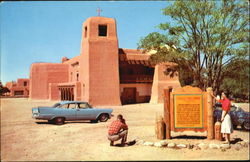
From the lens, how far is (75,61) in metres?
35.3

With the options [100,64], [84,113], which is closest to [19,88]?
[100,64]

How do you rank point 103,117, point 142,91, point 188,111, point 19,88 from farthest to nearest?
point 19,88 → point 142,91 → point 103,117 → point 188,111

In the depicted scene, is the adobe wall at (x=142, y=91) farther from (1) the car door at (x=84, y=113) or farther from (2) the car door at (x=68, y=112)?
(2) the car door at (x=68, y=112)

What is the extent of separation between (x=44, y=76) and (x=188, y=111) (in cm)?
3405

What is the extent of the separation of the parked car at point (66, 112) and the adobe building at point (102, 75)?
1417cm

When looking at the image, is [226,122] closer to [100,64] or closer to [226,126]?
[226,126]

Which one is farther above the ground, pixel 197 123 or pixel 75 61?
pixel 75 61

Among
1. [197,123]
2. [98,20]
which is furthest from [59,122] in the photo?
[98,20]

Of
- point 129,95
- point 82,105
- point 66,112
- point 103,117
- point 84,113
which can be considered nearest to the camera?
point 66,112

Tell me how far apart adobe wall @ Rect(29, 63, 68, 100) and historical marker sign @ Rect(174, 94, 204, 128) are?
108 ft

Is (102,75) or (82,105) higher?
(102,75)

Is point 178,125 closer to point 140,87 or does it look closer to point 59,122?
point 59,122

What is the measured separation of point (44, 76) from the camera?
3972cm

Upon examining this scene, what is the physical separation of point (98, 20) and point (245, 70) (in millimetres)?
20683
